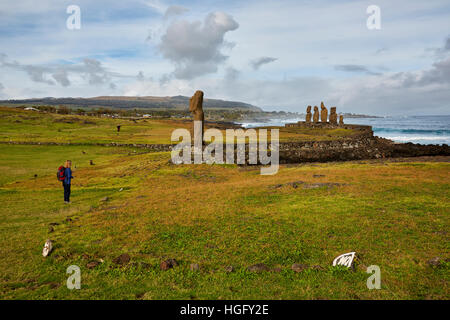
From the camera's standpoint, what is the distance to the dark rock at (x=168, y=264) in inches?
383

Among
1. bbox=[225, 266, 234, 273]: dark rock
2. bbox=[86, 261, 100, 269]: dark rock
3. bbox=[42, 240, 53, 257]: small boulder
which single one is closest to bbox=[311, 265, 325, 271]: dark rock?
bbox=[225, 266, 234, 273]: dark rock

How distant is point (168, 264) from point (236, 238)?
3413 mm

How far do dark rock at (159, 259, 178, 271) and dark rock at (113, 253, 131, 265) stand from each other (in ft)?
4.76

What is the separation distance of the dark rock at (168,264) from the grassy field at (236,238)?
0.22 m

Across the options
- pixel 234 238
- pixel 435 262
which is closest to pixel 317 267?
pixel 435 262

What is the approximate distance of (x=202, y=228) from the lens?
13.5 m

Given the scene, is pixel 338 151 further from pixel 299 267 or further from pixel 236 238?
pixel 299 267

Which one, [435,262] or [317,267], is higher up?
[435,262]

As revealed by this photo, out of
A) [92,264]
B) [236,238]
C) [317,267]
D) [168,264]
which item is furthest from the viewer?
[236,238]

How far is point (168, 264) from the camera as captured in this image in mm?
9875

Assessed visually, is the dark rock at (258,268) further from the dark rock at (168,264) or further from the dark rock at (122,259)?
the dark rock at (122,259)

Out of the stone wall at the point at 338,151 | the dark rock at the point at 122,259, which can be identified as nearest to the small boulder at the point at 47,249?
the dark rock at the point at 122,259
